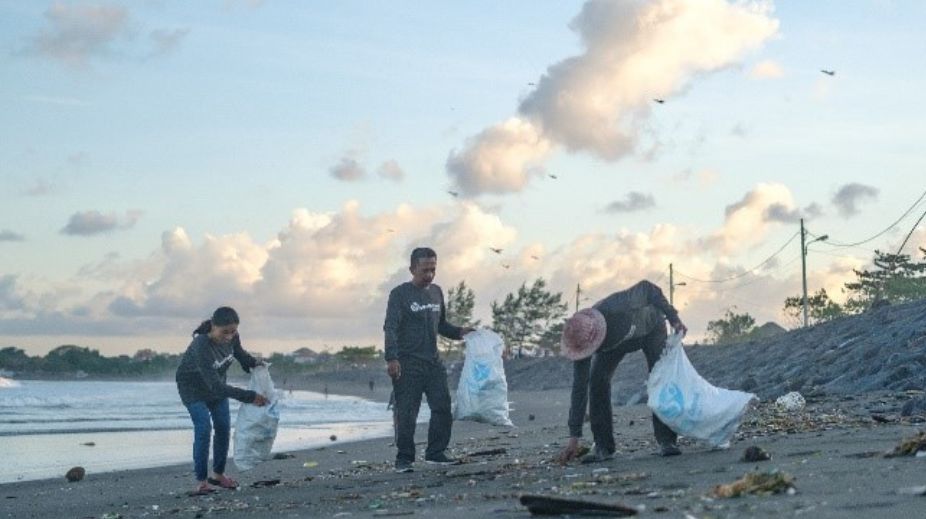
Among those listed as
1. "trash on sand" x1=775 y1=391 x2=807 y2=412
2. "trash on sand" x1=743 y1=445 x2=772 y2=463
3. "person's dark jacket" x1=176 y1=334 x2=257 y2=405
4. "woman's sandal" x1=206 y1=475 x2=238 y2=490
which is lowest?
"woman's sandal" x1=206 y1=475 x2=238 y2=490

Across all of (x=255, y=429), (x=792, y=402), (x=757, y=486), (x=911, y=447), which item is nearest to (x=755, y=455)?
(x=911, y=447)

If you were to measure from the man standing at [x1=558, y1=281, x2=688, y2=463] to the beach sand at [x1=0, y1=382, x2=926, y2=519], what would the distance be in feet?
0.79

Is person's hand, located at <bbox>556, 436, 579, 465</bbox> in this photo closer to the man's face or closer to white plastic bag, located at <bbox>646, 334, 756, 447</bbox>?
white plastic bag, located at <bbox>646, 334, 756, 447</bbox>

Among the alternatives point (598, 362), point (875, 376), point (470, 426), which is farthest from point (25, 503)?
point (470, 426)

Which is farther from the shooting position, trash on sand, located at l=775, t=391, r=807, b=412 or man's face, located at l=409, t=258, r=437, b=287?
trash on sand, located at l=775, t=391, r=807, b=412

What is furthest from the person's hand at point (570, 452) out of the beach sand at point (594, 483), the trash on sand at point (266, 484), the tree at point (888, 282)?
the tree at point (888, 282)

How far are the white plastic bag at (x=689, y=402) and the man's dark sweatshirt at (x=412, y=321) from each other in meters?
1.82

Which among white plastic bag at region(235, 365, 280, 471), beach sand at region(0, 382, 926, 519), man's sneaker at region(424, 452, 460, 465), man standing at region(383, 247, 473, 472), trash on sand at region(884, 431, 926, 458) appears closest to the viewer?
beach sand at region(0, 382, 926, 519)

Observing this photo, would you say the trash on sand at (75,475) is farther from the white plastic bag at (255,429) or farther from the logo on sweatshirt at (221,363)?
the logo on sweatshirt at (221,363)

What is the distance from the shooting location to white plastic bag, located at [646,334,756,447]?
9172 mm

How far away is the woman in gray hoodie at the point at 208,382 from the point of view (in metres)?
9.55

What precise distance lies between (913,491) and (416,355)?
195 inches

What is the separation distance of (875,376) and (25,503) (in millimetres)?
9717

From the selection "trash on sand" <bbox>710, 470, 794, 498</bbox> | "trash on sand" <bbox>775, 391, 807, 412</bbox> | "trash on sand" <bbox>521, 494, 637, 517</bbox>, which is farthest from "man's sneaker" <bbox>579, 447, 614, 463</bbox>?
"trash on sand" <bbox>775, 391, 807, 412</bbox>
